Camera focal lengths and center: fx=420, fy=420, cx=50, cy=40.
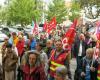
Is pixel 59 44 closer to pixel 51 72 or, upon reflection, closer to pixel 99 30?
pixel 51 72

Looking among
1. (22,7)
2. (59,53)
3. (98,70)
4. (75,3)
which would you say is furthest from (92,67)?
(75,3)

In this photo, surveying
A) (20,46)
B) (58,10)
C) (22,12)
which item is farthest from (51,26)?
(58,10)

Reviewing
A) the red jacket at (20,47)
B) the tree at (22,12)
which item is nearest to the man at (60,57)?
the red jacket at (20,47)

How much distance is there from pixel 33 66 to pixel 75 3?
213ft

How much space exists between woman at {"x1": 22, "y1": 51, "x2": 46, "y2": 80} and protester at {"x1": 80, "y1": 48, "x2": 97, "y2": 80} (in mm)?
1684

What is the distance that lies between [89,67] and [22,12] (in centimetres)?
4905

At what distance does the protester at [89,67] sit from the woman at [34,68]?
1.68 metres

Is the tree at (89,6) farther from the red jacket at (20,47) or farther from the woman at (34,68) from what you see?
the woman at (34,68)

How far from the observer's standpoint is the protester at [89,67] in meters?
9.30

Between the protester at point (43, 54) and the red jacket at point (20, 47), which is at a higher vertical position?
the protester at point (43, 54)

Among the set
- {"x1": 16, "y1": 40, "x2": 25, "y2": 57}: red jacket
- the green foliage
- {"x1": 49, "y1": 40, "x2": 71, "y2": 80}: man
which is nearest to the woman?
{"x1": 49, "y1": 40, "x2": 71, "y2": 80}: man

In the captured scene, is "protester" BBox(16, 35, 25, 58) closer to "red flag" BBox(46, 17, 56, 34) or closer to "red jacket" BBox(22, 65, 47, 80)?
"red flag" BBox(46, 17, 56, 34)

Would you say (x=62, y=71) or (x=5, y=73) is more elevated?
(x=62, y=71)

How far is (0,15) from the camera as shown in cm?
7562
